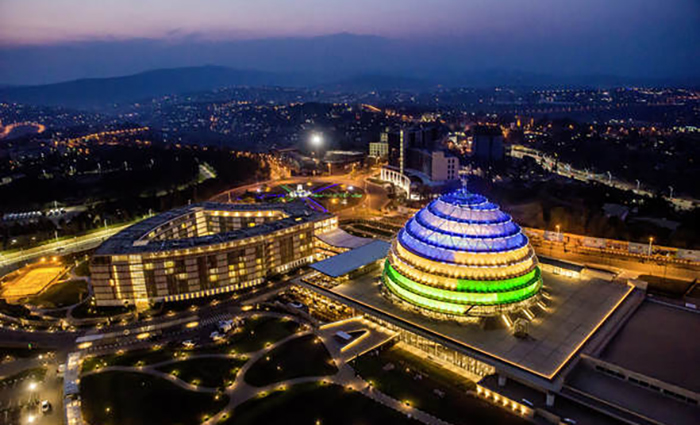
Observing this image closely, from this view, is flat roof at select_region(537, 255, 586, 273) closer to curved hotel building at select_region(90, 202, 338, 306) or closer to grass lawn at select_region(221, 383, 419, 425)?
grass lawn at select_region(221, 383, 419, 425)

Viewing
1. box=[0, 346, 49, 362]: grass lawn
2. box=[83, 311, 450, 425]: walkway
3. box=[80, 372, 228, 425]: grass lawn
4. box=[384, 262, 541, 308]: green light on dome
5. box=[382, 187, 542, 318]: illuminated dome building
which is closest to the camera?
box=[80, 372, 228, 425]: grass lawn

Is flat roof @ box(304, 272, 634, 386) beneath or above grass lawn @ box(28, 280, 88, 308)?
above

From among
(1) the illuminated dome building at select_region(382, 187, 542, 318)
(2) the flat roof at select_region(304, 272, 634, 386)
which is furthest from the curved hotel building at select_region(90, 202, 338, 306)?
(1) the illuminated dome building at select_region(382, 187, 542, 318)

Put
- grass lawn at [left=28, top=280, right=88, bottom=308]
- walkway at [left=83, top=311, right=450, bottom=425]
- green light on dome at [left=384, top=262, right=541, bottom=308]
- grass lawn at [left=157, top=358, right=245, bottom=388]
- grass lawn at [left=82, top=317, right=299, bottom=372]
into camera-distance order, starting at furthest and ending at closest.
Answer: grass lawn at [left=28, top=280, right=88, bottom=308] < green light on dome at [left=384, top=262, right=541, bottom=308] < grass lawn at [left=82, top=317, right=299, bottom=372] < grass lawn at [left=157, top=358, right=245, bottom=388] < walkway at [left=83, top=311, right=450, bottom=425]

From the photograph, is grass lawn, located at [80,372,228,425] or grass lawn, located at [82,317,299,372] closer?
grass lawn, located at [80,372,228,425]

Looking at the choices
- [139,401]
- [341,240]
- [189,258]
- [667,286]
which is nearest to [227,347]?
[139,401]

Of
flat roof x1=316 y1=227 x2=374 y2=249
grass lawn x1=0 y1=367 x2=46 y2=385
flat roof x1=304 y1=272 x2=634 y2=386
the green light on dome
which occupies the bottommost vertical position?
grass lawn x1=0 y1=367 x2=46 y2=385

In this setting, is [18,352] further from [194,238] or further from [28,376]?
[194,238]
